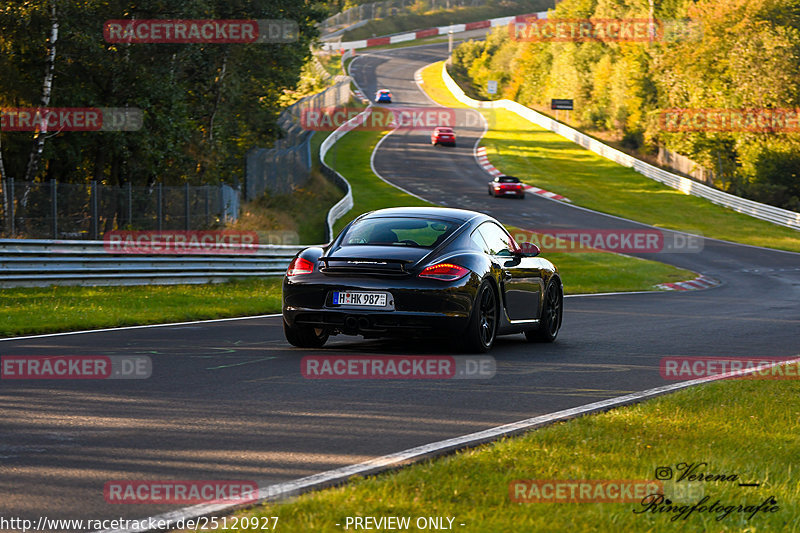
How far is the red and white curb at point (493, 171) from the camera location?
176 feet

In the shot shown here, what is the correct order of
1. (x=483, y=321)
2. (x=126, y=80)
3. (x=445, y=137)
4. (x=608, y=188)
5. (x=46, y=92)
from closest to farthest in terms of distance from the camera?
1. (x=483, y=321)
2. (x=46, y=92)
3. (x=126, y=80)
4. (x=608, y=188)
5. (x=445, y=137)

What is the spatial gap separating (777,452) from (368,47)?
12590cm

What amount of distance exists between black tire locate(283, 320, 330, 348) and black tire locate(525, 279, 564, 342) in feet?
8.63

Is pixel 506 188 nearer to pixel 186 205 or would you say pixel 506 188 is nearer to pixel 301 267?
pixel 186 205

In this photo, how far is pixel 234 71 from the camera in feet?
102

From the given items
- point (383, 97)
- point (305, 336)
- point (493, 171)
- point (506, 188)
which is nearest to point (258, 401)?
point (305, 336)

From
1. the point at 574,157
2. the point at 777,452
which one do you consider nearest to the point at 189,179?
the point at 777,452

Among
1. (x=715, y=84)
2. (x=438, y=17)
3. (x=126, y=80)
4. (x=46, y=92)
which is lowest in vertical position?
(x=46, y=92)

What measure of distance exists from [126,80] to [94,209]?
3.92m

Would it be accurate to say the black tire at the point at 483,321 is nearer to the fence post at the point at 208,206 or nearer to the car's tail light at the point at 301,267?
the car's tail light at the point at 301,267

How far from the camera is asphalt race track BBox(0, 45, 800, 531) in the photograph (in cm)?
544

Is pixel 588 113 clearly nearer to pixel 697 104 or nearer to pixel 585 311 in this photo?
pixel 697 104

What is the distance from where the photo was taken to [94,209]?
883 inches

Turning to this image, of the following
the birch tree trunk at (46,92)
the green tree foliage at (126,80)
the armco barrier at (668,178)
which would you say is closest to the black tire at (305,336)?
the green tree foliage at (126,80)
